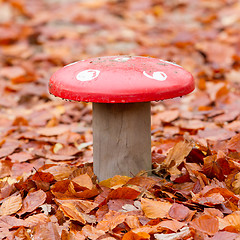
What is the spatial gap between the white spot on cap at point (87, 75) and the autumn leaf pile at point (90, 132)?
21.1 inches

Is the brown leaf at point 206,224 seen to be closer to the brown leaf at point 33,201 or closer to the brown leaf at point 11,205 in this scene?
the brown leaf at point 33,201

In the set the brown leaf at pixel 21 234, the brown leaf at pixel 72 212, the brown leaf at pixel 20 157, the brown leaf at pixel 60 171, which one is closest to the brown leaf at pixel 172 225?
the brown leaf at pixel 72 212

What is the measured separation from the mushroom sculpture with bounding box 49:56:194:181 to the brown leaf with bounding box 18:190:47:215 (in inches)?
13.6

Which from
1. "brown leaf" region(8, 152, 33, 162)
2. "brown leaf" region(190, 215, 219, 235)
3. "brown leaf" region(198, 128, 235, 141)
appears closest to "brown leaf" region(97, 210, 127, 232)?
"brown leaf" region(190, 215, 219, 235)

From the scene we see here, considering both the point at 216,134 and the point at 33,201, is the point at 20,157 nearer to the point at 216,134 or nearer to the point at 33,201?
the point at 33,201

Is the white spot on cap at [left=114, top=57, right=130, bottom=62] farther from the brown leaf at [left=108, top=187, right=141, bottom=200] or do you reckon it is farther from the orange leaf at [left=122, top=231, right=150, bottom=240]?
the orange leaf at [left=122, top=231, right=150, bottom=240]

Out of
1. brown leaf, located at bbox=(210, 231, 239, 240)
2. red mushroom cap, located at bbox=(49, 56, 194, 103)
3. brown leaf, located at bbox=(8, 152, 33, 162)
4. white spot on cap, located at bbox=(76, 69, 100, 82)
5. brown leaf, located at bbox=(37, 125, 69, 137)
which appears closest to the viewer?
brown leaf, located at bbox=(210, 231, 239, 240)

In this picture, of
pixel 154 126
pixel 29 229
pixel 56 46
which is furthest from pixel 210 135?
pixel 56 46

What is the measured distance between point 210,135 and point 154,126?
630 mm

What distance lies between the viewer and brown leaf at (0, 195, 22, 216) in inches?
86.7

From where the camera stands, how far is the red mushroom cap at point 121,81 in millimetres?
1998

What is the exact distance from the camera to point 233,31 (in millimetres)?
5836

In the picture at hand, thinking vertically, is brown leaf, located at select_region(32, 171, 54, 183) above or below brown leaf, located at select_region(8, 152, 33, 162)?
above

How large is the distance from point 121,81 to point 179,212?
2.20 ft
